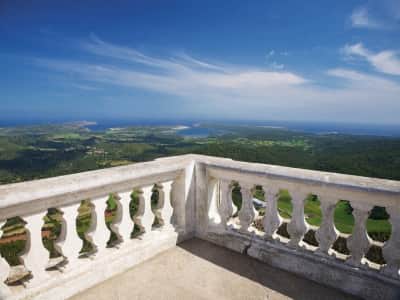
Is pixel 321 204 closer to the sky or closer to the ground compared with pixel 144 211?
closer to the sky

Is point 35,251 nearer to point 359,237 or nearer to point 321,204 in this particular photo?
point 321,204

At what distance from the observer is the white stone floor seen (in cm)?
279

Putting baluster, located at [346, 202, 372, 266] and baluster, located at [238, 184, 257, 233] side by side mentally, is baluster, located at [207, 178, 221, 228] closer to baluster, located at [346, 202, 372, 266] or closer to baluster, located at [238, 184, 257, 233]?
baluster, located at [238, 184, 257, 233]

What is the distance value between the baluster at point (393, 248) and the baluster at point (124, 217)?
2783mm

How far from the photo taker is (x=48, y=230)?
570cm

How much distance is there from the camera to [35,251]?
2449mm

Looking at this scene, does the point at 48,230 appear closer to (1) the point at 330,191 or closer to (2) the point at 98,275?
(2) the point at 98,275

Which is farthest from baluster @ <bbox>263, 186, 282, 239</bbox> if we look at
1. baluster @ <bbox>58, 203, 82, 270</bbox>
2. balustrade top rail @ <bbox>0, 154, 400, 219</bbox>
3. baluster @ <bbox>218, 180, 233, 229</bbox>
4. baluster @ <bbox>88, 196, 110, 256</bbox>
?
baluster @ <bbox>58, 203, 82, 270</bbox>

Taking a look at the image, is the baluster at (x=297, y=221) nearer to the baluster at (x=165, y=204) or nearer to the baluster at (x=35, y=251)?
the baluster at (x=165, y=204)

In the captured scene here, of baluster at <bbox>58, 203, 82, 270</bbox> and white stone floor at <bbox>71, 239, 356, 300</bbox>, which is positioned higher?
baluster at <bbox>58, 203, 82, 270</bbox>

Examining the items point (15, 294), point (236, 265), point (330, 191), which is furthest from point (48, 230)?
point (330, 191)

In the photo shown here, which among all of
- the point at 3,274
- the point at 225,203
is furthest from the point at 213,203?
the point at 3,274

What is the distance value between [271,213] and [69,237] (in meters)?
2.34

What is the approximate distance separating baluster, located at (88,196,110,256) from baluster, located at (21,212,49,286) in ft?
1.66
